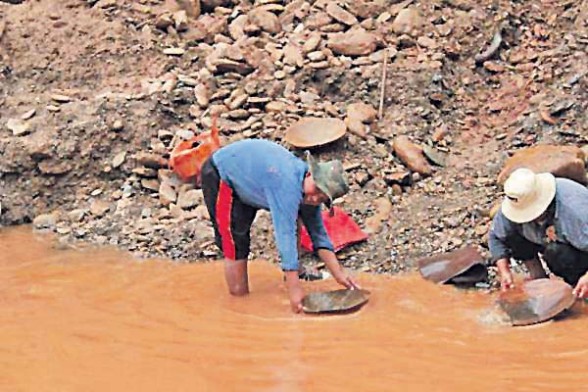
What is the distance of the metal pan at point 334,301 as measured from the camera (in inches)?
205

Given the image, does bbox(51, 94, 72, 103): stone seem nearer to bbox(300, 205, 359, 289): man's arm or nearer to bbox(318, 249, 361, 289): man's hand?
bbox(300, 205, 359, 289): man's arm

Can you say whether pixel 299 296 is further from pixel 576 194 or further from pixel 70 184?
pixel 70 184

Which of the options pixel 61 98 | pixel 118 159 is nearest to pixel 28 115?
pixel 61 98

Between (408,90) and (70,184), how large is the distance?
3445 millimetres

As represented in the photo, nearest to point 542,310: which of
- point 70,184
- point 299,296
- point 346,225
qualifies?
point 299,296

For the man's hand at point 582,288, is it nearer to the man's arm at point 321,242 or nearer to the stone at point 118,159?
the man's arm at point 321,242

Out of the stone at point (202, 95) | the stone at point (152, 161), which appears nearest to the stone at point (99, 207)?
the stone at point (152, 161)

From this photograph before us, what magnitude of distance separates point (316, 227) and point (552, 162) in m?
2.18

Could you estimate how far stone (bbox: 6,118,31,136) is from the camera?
845 centimetres

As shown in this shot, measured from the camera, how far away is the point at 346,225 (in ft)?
21.9

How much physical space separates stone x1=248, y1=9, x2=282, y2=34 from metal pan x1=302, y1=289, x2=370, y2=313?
→ 175 inches

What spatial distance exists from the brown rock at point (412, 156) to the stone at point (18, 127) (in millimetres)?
3732

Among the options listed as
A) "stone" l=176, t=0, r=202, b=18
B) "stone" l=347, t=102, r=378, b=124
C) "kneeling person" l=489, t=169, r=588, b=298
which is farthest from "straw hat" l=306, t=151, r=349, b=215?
"stone" l=176, t=0, r=202, b=18

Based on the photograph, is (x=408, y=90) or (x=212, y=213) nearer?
(x=212, y=213)
